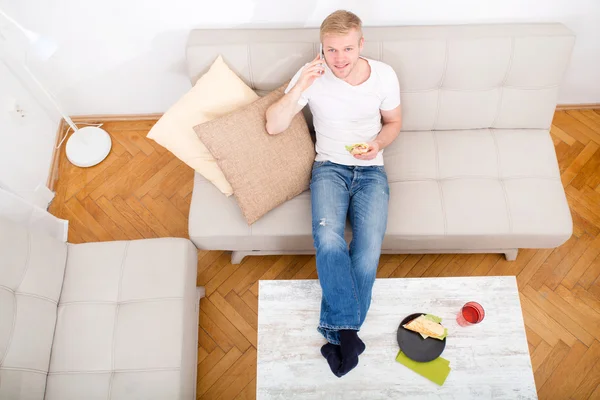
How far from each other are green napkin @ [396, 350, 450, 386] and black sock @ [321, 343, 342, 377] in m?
0.21

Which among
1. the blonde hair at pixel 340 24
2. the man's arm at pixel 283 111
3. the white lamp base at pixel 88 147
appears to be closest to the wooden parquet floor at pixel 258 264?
the white lamp base at pixel 88 147

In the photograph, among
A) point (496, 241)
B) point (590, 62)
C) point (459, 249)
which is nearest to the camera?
point (496, 241)

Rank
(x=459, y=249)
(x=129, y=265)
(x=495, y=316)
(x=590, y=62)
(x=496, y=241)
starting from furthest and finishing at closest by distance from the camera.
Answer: (x=590, y=62)
(x=459, y=249)
(x=496, y=241)
(x=129, y=265)
(x=495, y=316)

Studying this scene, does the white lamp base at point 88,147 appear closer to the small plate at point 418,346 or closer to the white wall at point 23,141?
the white wall at point 23,141

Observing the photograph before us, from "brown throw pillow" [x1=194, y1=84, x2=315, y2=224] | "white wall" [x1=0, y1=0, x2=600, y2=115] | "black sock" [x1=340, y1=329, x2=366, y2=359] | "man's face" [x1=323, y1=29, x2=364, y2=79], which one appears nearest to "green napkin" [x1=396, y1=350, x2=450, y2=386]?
"black sock" [x1=340, y1=329, x2=366, y2=359]

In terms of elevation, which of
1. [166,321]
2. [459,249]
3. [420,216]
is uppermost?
[420,216]

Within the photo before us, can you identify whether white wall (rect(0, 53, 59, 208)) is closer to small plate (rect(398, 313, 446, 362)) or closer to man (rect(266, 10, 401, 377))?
man (rect(266, 10, 401, 377))

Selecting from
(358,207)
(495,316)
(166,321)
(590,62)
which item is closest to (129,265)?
(166,321)

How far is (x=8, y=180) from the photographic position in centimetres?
215

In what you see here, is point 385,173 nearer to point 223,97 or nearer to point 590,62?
point 223,97

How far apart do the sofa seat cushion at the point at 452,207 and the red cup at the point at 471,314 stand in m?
0.35

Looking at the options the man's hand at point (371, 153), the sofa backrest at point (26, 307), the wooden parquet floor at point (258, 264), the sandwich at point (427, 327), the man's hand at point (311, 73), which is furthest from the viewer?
the wooden parquet floor at point (258, 264)

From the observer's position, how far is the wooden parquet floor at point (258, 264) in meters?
2.07

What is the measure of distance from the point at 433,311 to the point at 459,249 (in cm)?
50
